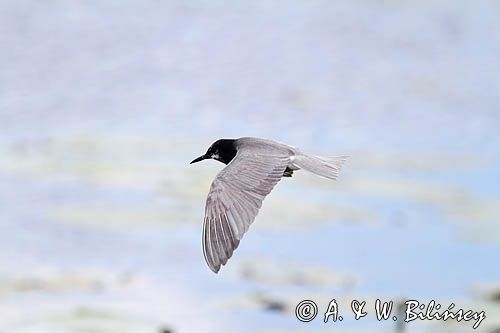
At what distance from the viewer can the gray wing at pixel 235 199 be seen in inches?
129

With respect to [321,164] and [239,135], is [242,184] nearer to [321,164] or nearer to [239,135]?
[321,164]

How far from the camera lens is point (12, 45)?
7785mm

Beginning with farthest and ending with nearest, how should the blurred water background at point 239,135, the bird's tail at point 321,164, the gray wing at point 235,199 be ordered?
the blurred water background at point 239,135, the bird's tail at point 321,164, the gray wing at point 235,199

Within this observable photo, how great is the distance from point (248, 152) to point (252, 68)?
402 cm

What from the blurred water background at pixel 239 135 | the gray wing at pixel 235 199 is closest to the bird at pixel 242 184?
the gray wing at pixel 235 199

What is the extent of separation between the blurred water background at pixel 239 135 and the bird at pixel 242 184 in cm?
90

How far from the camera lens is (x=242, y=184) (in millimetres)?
3590

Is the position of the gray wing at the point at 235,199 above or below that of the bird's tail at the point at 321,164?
below

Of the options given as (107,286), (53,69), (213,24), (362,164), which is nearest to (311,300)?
(107,286)

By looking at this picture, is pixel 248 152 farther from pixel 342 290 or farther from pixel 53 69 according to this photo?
pixel 53 69

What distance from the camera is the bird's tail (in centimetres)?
396

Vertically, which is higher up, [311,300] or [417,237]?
[417,237]

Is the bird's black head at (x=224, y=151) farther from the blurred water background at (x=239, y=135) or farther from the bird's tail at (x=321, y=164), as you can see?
the blurred water background at (x=239, y=135)

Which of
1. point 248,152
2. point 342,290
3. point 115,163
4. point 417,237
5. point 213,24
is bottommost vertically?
point 248,152
